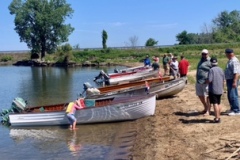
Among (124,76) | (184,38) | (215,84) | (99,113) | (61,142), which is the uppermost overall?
(184,38)

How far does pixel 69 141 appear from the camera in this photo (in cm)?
1326

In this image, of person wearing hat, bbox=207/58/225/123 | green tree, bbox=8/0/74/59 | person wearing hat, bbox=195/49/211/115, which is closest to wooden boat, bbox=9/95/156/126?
person wearing hat, bbox=195/49/211/115

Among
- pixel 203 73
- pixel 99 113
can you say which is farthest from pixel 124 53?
pixel 203 73

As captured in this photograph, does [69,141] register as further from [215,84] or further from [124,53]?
[124,53]

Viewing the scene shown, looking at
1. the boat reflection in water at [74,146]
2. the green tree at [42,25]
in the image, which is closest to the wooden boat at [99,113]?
the boat reflection in water at [74,146]

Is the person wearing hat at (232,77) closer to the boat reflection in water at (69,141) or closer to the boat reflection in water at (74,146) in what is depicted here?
the boat reflection in water at (69,141)

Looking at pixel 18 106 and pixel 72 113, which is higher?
pixel 18 106

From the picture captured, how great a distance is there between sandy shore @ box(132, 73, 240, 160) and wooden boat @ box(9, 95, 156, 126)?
440 millimetres

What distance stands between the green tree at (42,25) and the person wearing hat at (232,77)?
71139 millimetres

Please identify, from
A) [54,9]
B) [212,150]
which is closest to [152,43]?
[54,9]

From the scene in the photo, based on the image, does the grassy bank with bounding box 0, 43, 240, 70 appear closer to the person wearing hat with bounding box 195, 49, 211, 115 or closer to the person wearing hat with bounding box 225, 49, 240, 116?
the person wearing hat with bounding box 195, 49, 211, 115

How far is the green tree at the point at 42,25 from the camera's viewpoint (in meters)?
80.6

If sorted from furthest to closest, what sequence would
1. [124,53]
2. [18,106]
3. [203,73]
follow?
1. [124,53]
2. [18,106]
3. [203,73]

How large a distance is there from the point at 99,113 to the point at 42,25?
224ft
